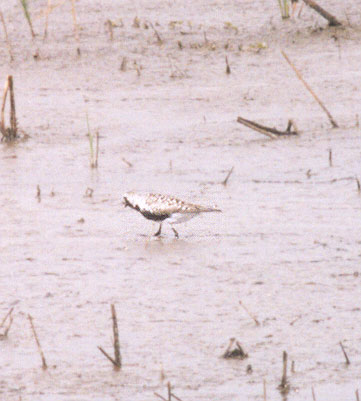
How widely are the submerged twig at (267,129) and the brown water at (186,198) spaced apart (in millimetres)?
102

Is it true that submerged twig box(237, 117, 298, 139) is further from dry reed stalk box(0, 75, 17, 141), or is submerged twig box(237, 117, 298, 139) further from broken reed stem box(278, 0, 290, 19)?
broken reed stem box(278, 0, 290, 19)

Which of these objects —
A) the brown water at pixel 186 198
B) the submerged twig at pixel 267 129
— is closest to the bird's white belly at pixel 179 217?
the brown water at pixel 186 198

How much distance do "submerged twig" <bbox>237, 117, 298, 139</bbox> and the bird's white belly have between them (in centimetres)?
214

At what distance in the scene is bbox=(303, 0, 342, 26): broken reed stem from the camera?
1184 cm

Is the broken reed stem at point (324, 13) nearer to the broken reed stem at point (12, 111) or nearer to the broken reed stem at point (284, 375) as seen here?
the broken reed stem at point (12, 111)

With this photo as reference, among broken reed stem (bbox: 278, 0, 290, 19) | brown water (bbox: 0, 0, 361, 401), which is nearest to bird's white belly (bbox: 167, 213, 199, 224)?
brown water (bbox: 0, 0, 361, 401)

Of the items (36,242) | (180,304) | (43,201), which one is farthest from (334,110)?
(180,304)

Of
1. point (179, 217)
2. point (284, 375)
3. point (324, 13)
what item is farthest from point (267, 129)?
point (284, 375)

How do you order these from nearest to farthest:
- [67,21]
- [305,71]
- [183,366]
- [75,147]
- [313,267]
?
[183,366] < [313,267] < [75,147] < [305,71] < [67,21]

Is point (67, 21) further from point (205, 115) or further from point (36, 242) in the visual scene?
point (36, 242)

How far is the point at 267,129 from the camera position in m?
9.22

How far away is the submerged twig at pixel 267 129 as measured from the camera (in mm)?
9164

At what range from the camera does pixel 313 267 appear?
21.6 feet

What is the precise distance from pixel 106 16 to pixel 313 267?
6.96 meters
